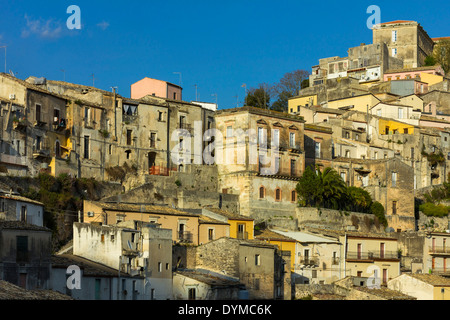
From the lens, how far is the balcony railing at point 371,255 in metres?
66.1

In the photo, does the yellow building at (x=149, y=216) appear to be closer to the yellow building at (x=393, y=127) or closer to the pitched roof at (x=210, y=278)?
the pitched roof at (x=210, y=278)

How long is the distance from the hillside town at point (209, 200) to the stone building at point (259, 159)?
0.40ft

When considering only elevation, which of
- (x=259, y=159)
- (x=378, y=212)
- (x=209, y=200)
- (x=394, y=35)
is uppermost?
(x=394, y=35)

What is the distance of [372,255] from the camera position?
67.2 meters

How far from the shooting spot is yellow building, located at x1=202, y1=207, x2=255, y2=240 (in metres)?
61.6

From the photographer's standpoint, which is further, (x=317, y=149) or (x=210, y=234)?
(x=317, y=149)

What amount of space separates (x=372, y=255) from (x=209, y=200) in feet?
40.6

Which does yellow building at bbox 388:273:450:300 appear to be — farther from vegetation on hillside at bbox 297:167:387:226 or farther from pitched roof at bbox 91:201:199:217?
pitched roof at bbox 91:201:199:217

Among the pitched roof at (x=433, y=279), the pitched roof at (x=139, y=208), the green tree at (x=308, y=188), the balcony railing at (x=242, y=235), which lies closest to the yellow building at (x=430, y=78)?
the green tree at (x=308, y=188)

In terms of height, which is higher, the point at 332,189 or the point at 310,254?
the point at 332,189

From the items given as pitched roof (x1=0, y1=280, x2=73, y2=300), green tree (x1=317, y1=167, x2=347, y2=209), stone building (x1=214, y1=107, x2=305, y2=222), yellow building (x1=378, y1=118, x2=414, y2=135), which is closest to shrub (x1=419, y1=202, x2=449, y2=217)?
green tree (x1=317, y1=167, x2=347, y2=209)

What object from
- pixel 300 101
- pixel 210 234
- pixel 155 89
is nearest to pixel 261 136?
pixel 210 234

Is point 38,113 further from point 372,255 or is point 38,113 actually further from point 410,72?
point 410,72

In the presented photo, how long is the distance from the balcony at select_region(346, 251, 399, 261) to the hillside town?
103mm
